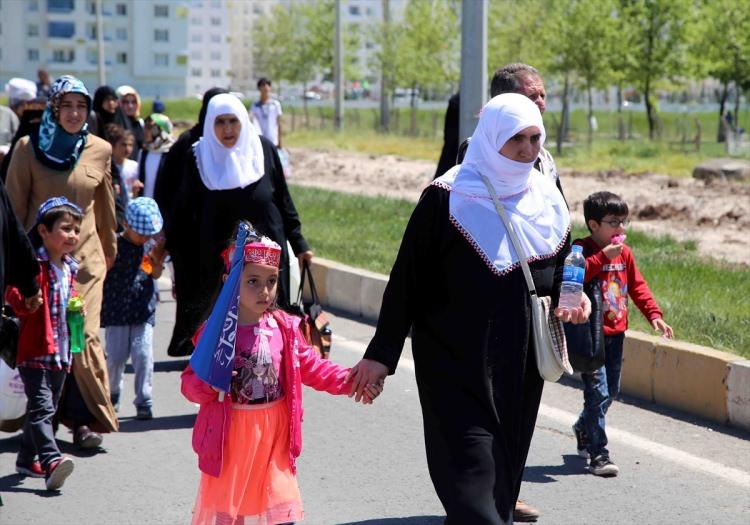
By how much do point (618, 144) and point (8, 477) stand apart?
27.0 metres

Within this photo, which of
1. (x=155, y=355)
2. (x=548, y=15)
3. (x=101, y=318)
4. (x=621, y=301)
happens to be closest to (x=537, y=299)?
(x=621, y=301)

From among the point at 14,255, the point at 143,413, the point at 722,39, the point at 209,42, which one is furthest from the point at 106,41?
the point at 14,255

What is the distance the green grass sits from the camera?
8.47 m

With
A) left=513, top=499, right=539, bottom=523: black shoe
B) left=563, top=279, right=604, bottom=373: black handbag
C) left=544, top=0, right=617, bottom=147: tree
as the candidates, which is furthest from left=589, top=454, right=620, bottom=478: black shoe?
left=544, top=0, right=617, bottom=147: tree

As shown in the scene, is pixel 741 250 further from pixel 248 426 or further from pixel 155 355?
pixel 248 426

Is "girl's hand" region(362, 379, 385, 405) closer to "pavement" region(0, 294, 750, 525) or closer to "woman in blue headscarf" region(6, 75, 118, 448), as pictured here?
"pavement" region(0, 294, 750, 525)

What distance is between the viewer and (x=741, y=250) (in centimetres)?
1370

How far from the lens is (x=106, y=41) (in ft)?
354

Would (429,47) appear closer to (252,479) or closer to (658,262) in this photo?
(658,262)

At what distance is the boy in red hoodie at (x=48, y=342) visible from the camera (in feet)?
20.0

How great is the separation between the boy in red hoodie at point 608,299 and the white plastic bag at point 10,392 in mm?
2803

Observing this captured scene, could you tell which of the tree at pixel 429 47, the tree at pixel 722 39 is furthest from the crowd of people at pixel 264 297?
the tree at pixel 429 47

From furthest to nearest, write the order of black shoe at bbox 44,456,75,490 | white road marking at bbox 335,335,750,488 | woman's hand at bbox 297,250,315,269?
woman's hand at bbox 297,250,315,269 < white road marking at bbox 335,335,750,488 < black shoe at bbox 44,456,75,490

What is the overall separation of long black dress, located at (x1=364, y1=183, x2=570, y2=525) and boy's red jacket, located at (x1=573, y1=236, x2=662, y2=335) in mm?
1780
